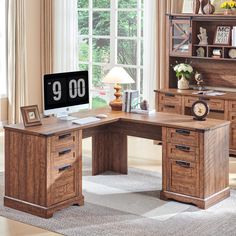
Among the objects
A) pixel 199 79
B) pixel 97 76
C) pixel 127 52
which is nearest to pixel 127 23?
pixel 127 52

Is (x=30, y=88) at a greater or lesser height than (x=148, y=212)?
greater

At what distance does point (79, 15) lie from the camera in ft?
31.4

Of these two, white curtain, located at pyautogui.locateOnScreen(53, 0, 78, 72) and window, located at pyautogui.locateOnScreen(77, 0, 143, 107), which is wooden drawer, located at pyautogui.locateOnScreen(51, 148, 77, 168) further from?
white curtain, located at pyautogui.locateOnScreen(53, 0, 78, 72)

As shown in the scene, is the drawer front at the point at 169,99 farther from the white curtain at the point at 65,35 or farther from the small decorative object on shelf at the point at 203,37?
the white curtain at the point at 65,35

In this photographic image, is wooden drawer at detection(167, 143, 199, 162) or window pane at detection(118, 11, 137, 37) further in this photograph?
window pane at detection(118, 11, 137, 37)

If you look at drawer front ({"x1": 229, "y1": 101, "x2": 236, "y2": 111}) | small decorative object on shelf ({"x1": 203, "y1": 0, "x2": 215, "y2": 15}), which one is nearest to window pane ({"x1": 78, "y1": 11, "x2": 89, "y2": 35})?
small decorative object on shelf ({"x1": 203, "y1": 0, "x2": 215, "y2": 15})

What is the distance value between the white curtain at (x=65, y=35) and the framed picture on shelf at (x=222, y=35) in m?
2.38

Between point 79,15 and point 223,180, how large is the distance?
444cm

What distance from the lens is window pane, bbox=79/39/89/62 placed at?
9602 mm

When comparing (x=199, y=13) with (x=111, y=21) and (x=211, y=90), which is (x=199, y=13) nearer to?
(x=211, y=90)

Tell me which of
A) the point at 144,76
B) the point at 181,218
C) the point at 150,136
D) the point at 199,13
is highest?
the point at 199,13

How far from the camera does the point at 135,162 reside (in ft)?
24.4

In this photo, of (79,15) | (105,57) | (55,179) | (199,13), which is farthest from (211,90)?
(55,179)

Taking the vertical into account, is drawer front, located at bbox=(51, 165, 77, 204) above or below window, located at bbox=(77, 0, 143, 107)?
below
